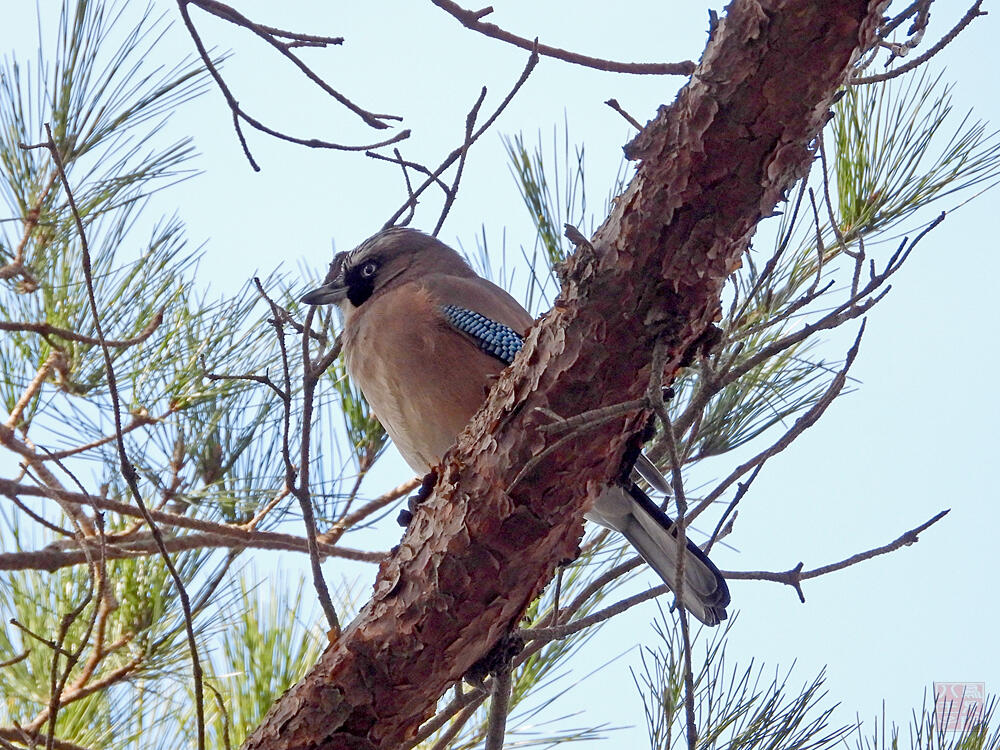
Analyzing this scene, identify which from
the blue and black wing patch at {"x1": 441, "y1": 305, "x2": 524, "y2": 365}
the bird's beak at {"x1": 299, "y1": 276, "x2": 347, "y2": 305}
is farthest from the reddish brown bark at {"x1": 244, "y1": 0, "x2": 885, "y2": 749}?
the bird's beak at {"x1": 299, "y1": 276, "x2": 347, "y2": 305}

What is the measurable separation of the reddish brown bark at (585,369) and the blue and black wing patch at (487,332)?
3.01ft

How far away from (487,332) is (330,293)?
0.69 m

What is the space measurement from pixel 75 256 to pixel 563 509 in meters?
1.79

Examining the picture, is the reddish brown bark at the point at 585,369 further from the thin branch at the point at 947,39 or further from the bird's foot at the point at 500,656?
the thin branch at the point at 947,39

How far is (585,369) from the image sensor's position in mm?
1880

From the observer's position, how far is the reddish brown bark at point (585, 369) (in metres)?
1.69

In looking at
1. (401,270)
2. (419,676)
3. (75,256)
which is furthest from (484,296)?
(419,676)

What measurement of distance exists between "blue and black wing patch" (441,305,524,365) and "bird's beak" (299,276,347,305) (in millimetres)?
503

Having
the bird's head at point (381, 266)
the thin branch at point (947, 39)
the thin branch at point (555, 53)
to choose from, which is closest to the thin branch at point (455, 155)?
the thin branch at point (555, 53)

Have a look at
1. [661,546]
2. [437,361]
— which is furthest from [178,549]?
[661,546]

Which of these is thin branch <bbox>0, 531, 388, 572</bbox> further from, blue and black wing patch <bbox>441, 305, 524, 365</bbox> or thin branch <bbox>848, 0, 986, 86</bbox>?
thin branch <bbox>848, 0, 986, 86</bbox>

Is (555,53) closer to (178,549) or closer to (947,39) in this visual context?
(947,39)

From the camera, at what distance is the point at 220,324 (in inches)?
127

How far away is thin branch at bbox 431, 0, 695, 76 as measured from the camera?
2.06 m
